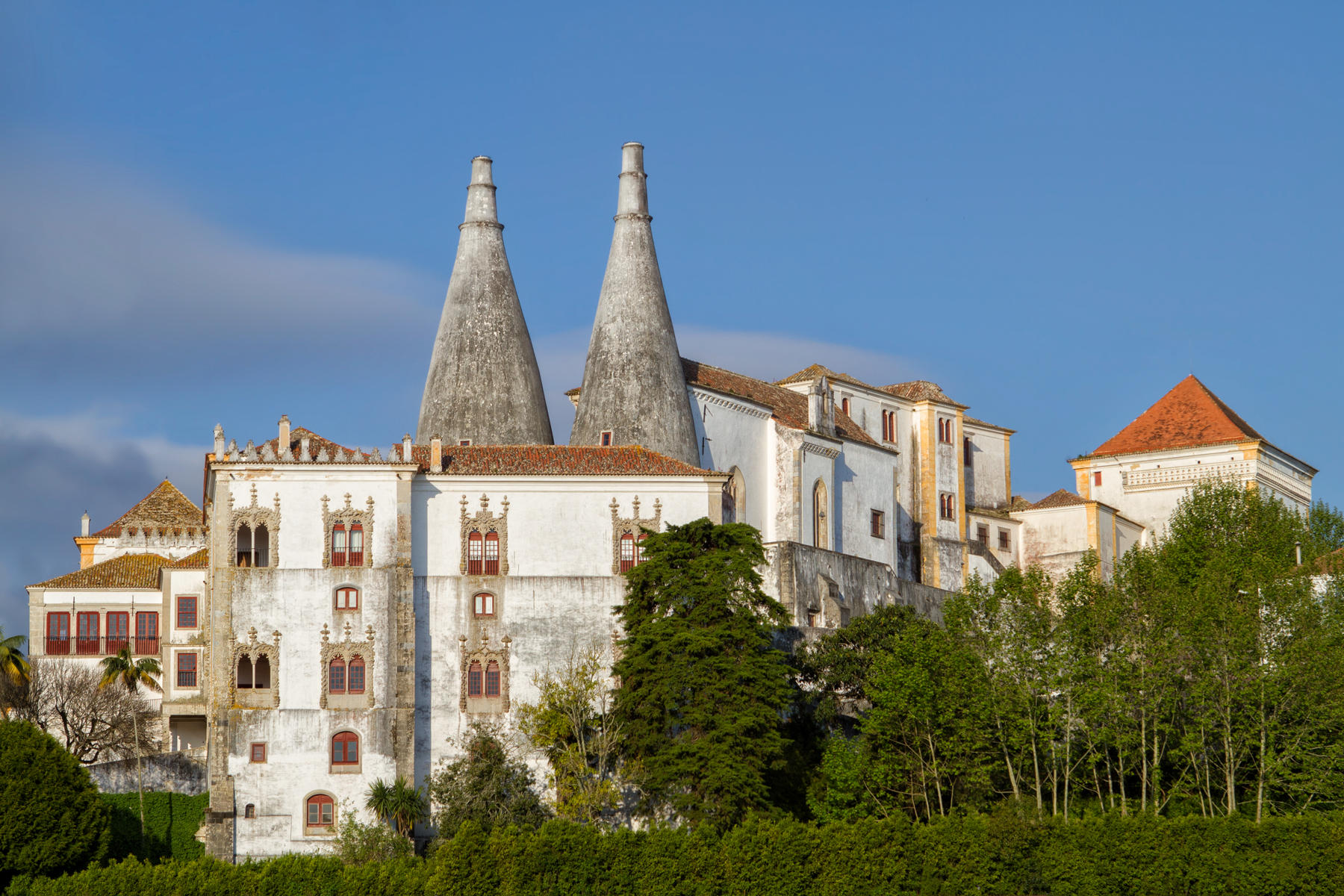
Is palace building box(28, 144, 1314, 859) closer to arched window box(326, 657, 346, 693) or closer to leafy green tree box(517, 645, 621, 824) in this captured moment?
arched window box(326, 657, 346, 693)

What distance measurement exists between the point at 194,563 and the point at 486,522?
11390 millimetres

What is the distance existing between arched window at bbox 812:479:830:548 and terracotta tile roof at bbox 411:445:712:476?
10.1 m

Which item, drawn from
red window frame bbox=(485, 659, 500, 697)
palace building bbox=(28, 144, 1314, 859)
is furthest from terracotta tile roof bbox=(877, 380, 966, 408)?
red window frame bbox=(485, 659, 500, 697)

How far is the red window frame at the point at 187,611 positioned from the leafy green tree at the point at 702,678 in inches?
637

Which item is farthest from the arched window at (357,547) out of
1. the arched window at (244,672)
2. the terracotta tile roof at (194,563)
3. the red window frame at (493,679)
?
the terracotta tile roof at (194,563)

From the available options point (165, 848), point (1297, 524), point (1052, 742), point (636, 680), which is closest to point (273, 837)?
point (165, 848)

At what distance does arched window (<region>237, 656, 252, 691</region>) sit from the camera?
58000 mm

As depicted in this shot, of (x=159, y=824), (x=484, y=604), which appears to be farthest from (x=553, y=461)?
(x=159, y=824)

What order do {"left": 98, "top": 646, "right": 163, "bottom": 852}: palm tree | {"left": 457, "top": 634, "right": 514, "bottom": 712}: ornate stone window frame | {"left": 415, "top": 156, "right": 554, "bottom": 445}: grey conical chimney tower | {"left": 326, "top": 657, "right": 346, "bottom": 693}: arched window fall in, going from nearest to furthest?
{"left": 326, "top": 657, "right": 346, "bottom": 693}: arched window < {"left": 457, "top": 634, "right": 514, "bottom": 712}: ornate stone window frame < {"left": 98, "top": 646, "right": 163, "bottom": 852}: palm tree < {"left": 415, "top": 156, "right": 554, "bottom": 445}: grey conical chimney tower

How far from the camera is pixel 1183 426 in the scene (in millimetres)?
89000

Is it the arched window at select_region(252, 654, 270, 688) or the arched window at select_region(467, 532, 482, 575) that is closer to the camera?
the arched window at select_region(252, 654, 270, 688)

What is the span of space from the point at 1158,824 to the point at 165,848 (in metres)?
28.5

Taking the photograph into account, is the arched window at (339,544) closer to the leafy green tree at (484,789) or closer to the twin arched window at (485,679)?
the twin arched window at (485,679)

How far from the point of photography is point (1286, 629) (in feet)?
182
